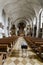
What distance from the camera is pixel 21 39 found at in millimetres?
22125

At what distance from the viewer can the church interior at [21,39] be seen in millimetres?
6012

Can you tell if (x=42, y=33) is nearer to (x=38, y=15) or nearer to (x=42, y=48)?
(x=38, y=15)

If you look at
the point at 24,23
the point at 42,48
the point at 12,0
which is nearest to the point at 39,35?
the point at 12,0

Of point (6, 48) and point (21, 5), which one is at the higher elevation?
point (21, 5)

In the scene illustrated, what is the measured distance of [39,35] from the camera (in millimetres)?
21984

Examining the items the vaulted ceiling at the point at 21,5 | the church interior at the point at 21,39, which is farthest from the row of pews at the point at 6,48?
the vaulted ceiling at the point at 21,5

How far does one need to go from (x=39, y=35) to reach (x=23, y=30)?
25.9m

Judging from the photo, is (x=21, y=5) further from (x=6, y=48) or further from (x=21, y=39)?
(x=6, y=48)

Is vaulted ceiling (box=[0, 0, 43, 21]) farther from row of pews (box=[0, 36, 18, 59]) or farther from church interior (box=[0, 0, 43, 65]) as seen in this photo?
row of pews (box=[0, 36, 18, 59])

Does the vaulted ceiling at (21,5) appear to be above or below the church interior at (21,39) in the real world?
above

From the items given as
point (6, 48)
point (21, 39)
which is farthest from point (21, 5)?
point (6, 48)

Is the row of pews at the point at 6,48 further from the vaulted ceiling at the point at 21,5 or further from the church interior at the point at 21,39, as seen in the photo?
the vaulted ceiling at the point at 21,5

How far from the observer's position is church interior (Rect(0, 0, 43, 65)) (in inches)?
237

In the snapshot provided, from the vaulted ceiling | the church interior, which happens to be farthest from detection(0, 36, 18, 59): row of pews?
the vaulted ceiling
